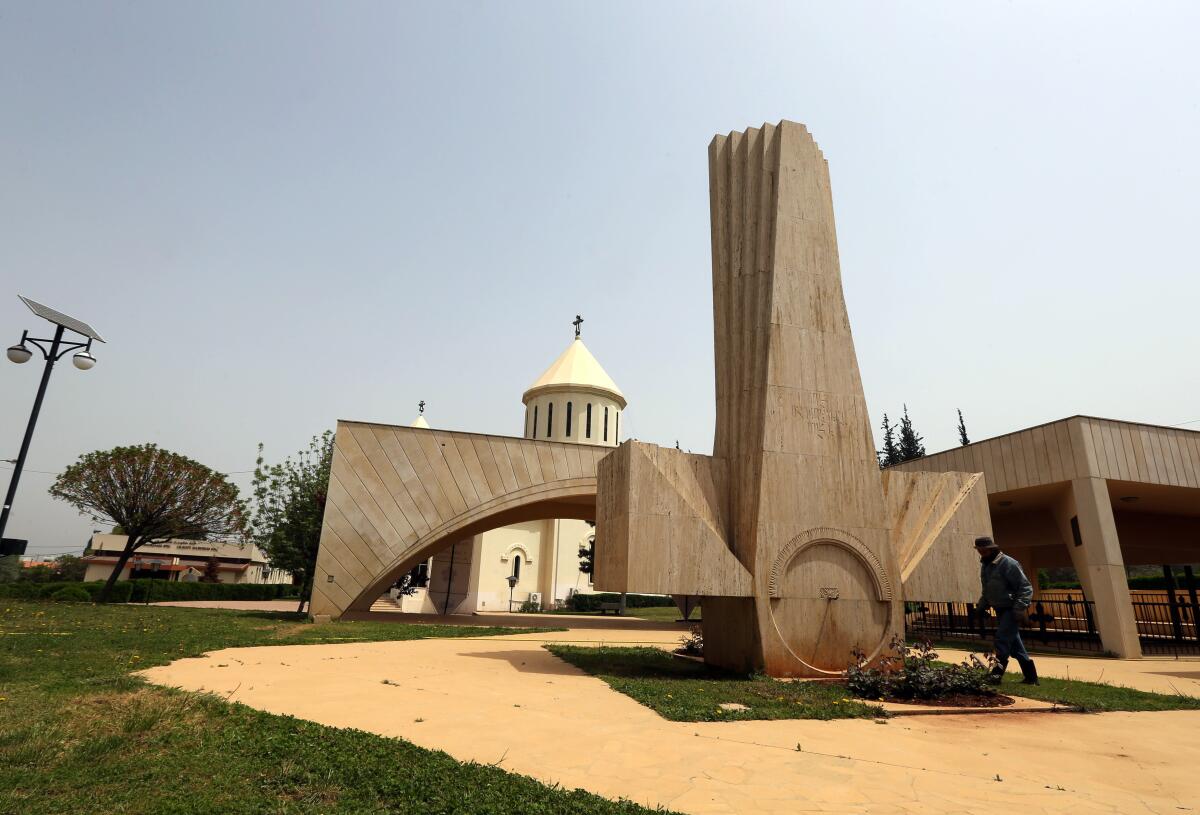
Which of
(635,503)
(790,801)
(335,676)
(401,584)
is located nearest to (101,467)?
(401,584)

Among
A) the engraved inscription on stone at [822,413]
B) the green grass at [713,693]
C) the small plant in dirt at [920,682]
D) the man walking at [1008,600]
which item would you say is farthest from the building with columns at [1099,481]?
the green grass at [713,693]

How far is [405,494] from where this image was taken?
61.1 ft

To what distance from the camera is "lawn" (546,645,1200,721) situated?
5770 millimetres

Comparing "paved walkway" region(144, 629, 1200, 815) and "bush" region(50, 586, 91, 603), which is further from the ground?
"bush" region(50, 586, 91, 603)

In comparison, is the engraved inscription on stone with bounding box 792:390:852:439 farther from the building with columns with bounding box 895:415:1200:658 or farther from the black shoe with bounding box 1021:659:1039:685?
the building with columns with bounding box 895:415:1200:658

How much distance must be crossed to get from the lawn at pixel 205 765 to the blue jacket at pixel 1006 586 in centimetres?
648

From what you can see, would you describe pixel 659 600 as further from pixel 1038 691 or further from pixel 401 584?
pixel 1038 691

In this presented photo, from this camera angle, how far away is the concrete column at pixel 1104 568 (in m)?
13.2

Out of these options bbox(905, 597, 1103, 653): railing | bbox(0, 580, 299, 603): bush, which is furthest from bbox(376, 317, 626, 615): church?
bbox(905, 597, 1103, 653): railing

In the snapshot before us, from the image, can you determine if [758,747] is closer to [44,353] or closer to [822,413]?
[822,413]

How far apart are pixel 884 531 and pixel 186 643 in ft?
33.0

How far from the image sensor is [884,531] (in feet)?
27.8

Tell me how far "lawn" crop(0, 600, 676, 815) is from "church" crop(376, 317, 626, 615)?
25.4 m

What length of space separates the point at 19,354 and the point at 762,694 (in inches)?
431
